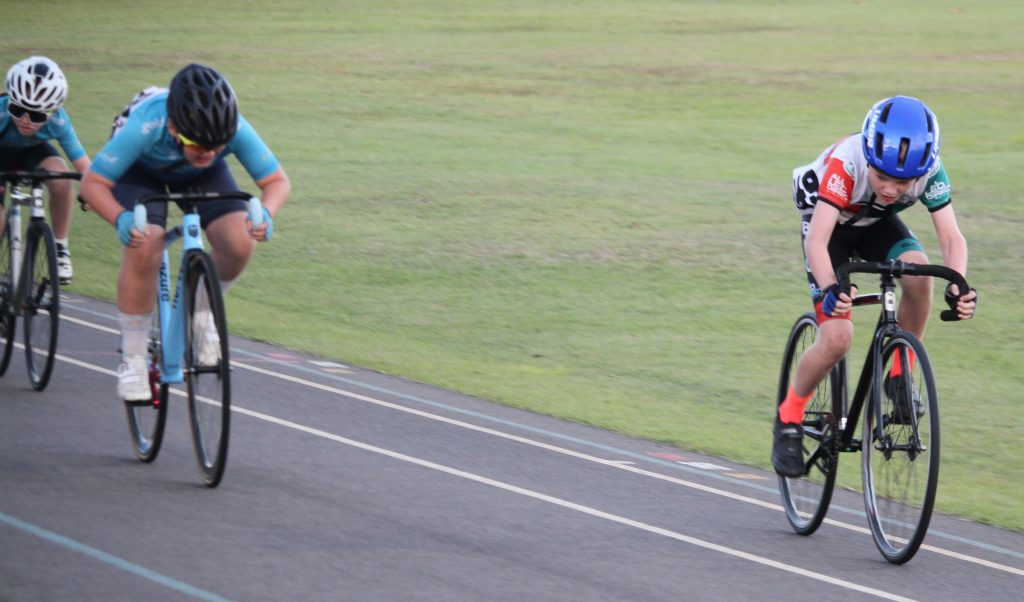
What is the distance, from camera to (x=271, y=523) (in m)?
6.62

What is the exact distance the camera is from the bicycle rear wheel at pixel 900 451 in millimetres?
6184

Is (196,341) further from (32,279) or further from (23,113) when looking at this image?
(23,113)

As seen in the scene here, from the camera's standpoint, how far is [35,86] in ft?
29.5

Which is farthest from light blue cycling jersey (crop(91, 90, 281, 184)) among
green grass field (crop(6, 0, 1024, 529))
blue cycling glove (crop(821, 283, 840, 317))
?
green grass field (crop(6, 0, 1024, 529))

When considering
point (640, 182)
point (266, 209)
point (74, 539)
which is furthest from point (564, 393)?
point (640, 182)

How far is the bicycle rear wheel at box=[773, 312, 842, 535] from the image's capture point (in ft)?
22.6

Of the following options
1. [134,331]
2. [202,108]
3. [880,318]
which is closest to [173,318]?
[134,331]

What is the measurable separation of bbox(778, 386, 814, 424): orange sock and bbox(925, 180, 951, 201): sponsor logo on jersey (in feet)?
3.27

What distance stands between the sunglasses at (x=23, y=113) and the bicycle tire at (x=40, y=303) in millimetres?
607

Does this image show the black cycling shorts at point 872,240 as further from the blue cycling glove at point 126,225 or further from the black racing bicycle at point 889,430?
the blue cycling glove at point 126,225

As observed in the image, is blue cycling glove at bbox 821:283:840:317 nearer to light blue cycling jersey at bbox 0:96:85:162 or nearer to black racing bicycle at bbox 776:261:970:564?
black racing bicycle at bbox 776:261:970:564

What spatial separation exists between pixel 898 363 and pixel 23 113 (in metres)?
5.24

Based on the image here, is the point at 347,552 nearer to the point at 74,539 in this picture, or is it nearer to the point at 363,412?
the point at 74,539

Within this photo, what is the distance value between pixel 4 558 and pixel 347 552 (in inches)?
50.7
